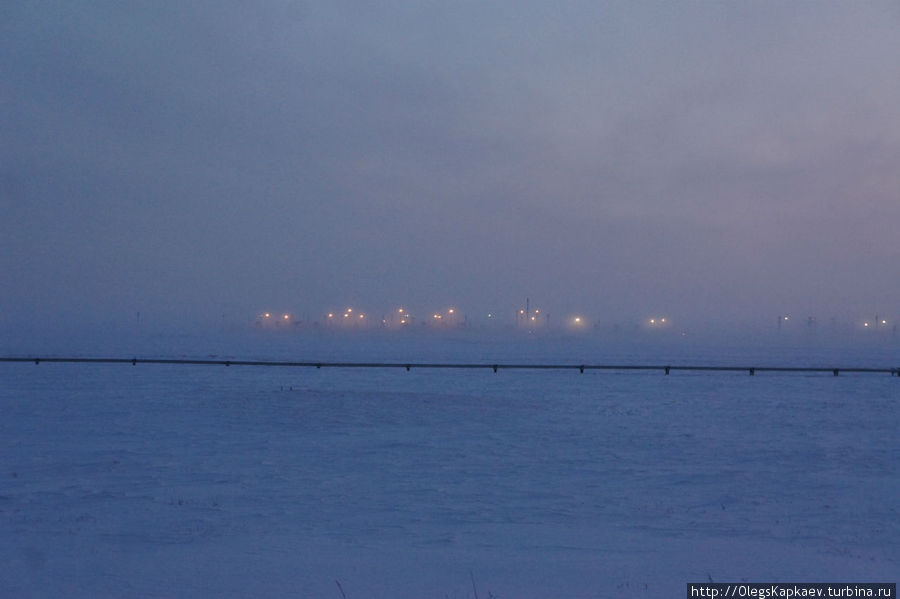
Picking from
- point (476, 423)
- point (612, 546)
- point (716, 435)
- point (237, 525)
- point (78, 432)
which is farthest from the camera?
point (476, 423)

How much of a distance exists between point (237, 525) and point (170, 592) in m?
2.28

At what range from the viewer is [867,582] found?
19.2 ft

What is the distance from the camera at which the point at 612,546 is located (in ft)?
23.2

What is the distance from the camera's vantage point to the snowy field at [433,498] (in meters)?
6.09

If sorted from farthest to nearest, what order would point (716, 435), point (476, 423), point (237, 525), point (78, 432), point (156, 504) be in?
1. point (476, 423)
2. point (716, 435)
3. point (78, 432)
4. point (156, 504)
5. point (237, 525)

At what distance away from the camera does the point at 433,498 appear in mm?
9203

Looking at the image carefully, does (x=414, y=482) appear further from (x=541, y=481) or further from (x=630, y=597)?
(x=630, y=597)

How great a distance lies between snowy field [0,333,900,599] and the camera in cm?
Answer: 609

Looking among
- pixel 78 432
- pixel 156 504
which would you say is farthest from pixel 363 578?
pixel 78 432

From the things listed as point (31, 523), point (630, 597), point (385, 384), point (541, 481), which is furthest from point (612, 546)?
point (385, 384)

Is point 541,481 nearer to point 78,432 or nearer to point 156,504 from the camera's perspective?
point 156,504

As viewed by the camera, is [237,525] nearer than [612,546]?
No

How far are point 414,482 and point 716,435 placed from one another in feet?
25.0

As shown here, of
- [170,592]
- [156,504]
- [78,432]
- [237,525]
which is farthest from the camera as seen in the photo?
[78,432]
